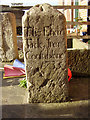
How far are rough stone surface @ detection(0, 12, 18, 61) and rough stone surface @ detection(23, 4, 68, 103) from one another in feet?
11.0

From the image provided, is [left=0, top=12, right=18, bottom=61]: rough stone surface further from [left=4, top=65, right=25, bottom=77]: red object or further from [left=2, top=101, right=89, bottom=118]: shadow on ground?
[left=2, top=101, right=89, bottom=118]: shadow on ground

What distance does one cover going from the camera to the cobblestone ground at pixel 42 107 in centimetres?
293

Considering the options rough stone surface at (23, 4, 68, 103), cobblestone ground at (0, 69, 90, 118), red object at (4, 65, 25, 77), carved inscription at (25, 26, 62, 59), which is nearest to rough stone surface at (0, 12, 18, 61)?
red object at (4, 65, 25, 77)

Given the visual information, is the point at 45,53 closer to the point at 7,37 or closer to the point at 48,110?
the point at 48,110

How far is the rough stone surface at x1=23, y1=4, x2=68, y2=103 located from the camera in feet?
9.84

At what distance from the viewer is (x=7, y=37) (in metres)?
6.43

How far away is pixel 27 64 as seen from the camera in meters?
3.18

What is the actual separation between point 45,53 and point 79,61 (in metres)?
1.82

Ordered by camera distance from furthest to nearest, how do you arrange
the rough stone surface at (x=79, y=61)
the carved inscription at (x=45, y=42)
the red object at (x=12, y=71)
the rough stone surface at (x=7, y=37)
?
the rough stone surface at (x=7, y=37)
the red object at (x=12, y=71)
the rough stone surface at (x=79, y=61)
the carved inscription at (x=45, y=42)

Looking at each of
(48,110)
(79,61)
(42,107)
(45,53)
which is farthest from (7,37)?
(48,110)

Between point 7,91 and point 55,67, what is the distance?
1.38m

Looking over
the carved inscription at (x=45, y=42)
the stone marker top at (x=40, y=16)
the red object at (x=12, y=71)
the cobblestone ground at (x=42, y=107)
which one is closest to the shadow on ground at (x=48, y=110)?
the cobblestone ground at (x=42, y=107)

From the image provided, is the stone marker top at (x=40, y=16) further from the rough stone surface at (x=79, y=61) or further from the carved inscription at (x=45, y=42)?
the rough stone surface at (x=79, y=61)

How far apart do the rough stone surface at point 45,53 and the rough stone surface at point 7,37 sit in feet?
11.0
